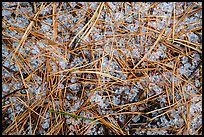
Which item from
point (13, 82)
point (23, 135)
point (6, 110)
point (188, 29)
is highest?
point (188, 29)

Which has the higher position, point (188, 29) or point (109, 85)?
point (188, 29)

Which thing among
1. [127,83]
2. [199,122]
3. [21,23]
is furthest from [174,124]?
[21,23]

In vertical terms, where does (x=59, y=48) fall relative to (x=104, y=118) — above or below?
above

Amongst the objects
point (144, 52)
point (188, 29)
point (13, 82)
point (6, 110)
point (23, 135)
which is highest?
point (188, 29)

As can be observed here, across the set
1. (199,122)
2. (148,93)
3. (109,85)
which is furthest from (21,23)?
(199,122)

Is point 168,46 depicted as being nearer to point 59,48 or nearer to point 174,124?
point 174,124

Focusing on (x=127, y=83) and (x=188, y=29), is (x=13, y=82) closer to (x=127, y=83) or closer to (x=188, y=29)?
(x=127, y=83)

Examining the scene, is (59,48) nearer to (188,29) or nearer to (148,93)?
(148,93)

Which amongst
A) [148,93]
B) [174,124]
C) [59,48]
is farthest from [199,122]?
[59,48]
